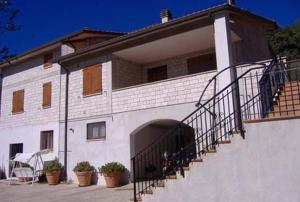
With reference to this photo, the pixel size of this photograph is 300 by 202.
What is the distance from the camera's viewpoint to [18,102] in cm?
1938

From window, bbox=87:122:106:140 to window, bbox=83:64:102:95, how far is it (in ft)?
4.80

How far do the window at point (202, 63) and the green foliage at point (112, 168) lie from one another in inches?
194

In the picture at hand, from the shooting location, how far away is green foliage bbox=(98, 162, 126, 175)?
13.1m

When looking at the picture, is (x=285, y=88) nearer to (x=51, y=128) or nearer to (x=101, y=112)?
(x=101, y=112)

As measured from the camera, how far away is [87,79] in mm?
15672

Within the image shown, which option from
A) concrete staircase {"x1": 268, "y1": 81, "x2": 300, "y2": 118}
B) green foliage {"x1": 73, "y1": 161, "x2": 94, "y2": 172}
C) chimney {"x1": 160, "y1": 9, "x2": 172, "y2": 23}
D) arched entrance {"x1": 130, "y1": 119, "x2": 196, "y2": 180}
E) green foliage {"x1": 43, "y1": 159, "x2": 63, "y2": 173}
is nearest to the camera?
concrete staircase {"x1": 268, "y1": 81, "x2": 300, "y2": 118}

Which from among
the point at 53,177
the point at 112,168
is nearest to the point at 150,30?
the point at 112,168

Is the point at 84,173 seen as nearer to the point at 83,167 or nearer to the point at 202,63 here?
the point at 83,167

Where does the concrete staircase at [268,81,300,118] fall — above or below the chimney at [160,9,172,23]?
below

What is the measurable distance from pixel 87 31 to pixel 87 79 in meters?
3.44

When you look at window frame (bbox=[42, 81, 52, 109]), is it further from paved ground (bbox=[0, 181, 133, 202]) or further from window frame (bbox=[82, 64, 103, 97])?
paved ground (bbox=[0, 181, 133, 202])

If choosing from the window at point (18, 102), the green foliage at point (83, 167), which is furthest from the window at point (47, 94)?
the green foliage at point (83, 167)

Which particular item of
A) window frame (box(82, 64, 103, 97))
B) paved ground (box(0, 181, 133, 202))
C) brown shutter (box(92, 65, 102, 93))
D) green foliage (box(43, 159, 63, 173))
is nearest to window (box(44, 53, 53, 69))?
window frame (box(82, 64, 103, 97))

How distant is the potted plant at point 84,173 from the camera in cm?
1410
